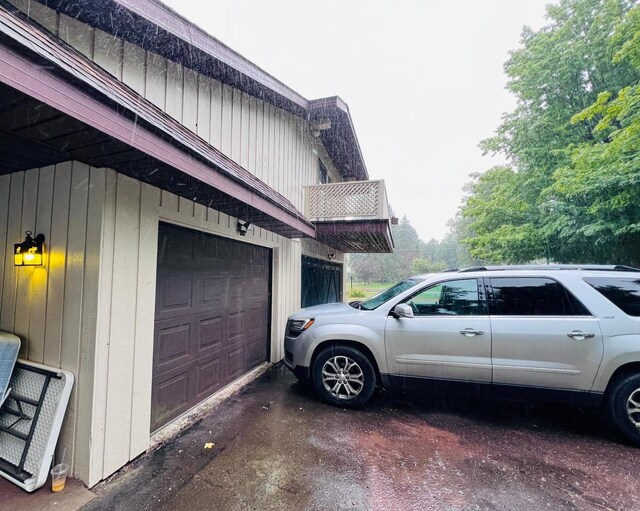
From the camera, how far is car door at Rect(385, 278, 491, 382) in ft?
10.5

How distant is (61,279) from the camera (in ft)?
7.91

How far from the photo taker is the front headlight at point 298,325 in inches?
154

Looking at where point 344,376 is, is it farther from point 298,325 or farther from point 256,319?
point 256,319

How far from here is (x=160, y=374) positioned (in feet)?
9.70

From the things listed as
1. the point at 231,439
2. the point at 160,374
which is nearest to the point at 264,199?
the point at 160,374

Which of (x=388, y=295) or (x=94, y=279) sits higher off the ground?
(x=94, y=279)

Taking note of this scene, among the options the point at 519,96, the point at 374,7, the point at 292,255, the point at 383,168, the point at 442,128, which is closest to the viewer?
the point at 292,255

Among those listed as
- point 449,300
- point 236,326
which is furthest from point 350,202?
point 236,326

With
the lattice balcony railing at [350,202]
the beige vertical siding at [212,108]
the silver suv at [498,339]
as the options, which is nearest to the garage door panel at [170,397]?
the silver suv at [498,339]

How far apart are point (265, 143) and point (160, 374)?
13.9 feet

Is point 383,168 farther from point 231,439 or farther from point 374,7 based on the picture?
point 231,439

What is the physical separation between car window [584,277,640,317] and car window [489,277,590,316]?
0.30 meters

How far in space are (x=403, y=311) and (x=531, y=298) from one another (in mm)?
1461

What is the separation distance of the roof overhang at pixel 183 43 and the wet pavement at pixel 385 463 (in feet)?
13.2
